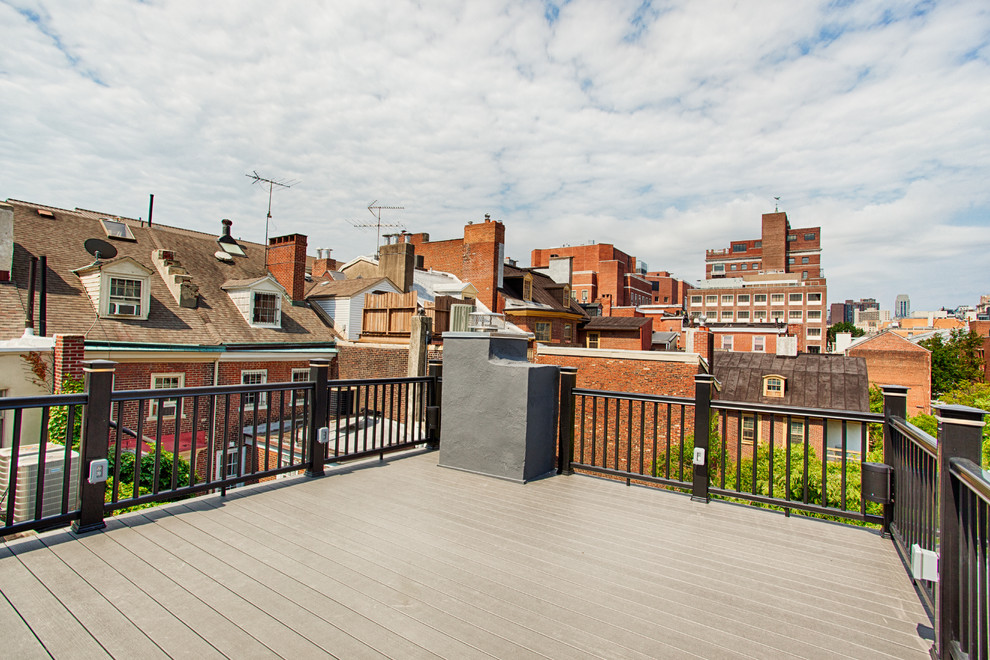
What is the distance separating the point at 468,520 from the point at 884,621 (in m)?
2.42

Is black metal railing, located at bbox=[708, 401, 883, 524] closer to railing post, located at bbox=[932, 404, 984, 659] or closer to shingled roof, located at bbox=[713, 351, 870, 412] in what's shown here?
railing post, located at bbox=[932, 404, 984, 659]

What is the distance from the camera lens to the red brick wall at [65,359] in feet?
36.5

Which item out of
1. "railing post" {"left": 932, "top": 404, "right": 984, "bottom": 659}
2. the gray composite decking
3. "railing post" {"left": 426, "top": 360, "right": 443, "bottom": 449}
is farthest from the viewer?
"railing post" {"left": 426, "top": 360, "right": 443, "bottom": 449}

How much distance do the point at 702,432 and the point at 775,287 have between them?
67.6 meters

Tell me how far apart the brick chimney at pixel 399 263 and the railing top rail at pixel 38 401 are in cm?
1983

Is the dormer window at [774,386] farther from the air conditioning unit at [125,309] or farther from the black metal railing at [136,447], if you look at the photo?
the air conditioning unit at [125,309]

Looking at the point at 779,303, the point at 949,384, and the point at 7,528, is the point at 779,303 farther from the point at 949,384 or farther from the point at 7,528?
the point at 7,528

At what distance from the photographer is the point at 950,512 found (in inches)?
77.4

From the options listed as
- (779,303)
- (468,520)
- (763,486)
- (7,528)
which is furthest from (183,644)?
(779,303)

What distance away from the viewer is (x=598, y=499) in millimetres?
4102

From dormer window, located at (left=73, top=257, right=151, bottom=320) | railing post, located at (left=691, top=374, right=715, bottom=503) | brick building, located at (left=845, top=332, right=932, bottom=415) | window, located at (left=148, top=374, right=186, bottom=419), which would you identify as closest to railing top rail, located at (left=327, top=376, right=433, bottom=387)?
railing post, located at (left=691, top=374, right=715, bottom=503)

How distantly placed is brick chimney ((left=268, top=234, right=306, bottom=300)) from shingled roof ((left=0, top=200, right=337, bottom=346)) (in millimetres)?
685

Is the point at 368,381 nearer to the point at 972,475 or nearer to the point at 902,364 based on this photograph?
the point at 972,475

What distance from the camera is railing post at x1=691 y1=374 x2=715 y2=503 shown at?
4043 millimetres
